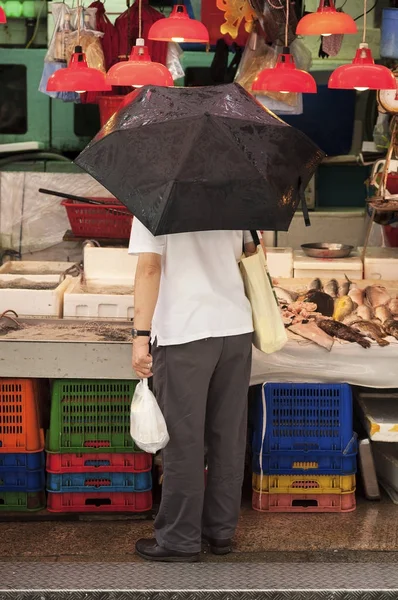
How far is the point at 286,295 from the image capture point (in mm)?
6938

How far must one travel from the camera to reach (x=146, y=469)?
5789mm

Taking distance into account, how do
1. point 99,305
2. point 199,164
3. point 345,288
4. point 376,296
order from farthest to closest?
point 345,288 → point 376,296 → point 99,305 → point 199,164

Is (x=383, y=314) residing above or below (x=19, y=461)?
above

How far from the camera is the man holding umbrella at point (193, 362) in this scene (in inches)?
187

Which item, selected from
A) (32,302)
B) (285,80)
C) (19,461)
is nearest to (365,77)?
(285,80)

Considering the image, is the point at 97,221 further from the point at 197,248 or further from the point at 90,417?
the point at 197,248

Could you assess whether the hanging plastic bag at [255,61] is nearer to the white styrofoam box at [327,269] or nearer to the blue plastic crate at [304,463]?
the white styrofoam box at [327,269]

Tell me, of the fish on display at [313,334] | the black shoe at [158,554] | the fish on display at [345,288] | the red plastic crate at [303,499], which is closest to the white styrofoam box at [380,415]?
the red plastic crate at [303,499]

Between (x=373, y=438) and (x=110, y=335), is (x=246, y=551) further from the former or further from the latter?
(x=110, y=335)

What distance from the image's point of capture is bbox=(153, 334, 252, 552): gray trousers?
482cm

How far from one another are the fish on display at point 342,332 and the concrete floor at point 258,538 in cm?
100

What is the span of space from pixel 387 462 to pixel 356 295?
1195 mm

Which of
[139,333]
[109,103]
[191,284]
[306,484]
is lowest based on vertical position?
[306,484]

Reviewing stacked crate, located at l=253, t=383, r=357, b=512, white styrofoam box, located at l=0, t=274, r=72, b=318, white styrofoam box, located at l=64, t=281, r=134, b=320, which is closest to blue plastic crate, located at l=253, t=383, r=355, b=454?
stacked crate, located at l=253, t=383, r=357, b=512
